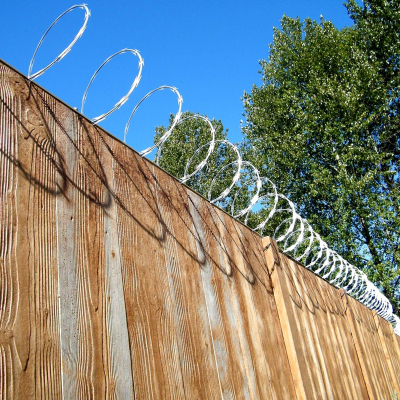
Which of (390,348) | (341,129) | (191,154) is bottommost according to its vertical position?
(390,348)

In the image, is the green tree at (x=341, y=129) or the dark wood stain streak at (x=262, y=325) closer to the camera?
the dark wood stain streak at (x=262, y=325)

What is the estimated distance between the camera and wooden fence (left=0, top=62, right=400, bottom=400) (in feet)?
3.46

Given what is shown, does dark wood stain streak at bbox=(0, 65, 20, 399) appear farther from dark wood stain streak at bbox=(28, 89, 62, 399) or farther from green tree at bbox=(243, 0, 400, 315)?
green tree at bbox=(243, 0, 400, 315)

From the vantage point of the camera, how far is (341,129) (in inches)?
568

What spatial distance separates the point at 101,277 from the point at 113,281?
5 centimetres

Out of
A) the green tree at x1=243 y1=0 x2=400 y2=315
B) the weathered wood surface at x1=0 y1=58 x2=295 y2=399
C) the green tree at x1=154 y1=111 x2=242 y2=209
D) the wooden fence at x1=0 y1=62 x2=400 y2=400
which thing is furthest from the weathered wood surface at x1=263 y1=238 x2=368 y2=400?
the green tree at x1=154 y1=111 x2=242 y2=209

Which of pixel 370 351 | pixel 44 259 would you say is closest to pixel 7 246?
pixel 44 259

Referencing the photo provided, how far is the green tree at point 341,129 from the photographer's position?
13.1 meters

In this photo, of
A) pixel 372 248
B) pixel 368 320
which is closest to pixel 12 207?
pixel 368 320

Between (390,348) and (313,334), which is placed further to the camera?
(390,348)

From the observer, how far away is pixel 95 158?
1.49 m

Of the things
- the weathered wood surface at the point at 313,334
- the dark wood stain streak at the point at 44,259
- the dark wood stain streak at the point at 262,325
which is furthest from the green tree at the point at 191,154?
the dark wood stain streak at the point at 44,259

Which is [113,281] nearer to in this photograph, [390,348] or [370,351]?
[370,351]

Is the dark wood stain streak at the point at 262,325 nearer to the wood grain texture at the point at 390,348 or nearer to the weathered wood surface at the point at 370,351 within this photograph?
the weathered wood surface at the point at 370,351
